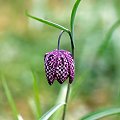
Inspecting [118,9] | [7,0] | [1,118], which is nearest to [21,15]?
[7,0]

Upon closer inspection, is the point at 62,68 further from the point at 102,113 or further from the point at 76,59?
the point at 76,59

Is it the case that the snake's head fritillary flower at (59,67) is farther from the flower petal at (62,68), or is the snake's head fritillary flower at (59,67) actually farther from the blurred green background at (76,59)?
the blurred green background at (76,59)

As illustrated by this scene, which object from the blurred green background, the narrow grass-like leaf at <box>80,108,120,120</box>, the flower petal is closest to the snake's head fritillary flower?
the flower petal

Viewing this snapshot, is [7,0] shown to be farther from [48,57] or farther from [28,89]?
[48,57]

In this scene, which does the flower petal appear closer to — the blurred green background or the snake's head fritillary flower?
the snake's head fritillary flower

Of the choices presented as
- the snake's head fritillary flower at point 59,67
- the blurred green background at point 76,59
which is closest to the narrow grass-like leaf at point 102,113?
the snake's head fritillary flower at point 59,67

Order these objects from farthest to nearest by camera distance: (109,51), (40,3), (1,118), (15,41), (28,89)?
(40,3) < (15,41) < (109,51) < (28,89) < (1,118)
